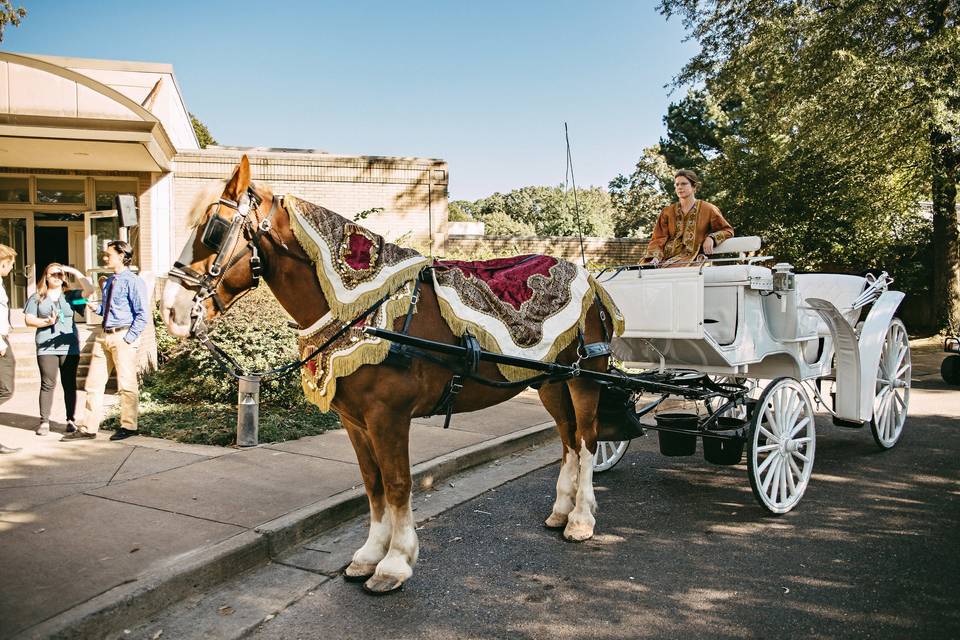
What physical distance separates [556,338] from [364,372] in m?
1.36

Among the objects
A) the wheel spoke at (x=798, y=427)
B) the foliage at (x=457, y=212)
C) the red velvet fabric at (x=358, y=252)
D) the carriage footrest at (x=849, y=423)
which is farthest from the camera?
the foliage at (x=457, y=212)

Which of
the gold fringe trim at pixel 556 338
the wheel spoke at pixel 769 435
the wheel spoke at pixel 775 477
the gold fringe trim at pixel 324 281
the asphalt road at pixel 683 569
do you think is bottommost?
the asphalt road at pixel 683 569

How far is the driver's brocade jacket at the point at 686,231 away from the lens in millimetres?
5719

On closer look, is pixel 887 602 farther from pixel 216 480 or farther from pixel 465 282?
pixel 216 480

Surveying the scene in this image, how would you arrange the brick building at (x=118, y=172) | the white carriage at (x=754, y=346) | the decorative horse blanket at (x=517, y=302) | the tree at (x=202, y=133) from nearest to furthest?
the decorative horse blanket at (x=517, y=302)
the white carriage at (x=754, y=346)
the brick building at (x=118, y=172)
the tree at (x=202, y=133)

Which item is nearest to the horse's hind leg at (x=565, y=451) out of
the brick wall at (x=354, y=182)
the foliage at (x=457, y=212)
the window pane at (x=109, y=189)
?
the brick wall at (x=354, y=182)

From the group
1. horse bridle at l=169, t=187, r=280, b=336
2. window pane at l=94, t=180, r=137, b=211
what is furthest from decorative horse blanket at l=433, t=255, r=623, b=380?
window pane at l=94, t=180, r=137, b=211

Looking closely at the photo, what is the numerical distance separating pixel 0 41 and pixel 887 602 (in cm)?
1990

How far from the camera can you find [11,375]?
654cm

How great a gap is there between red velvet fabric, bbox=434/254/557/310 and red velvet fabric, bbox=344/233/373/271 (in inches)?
20.6

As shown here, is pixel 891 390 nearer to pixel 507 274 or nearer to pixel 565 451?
pixel 565 451

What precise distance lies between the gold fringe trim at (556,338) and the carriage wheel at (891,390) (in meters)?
3.56

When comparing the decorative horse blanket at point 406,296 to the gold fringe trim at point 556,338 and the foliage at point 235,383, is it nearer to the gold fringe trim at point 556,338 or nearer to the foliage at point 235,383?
the gold fringe trim at point 556,338

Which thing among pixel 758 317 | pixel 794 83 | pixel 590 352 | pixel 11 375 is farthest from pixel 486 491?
pixel 794 83
